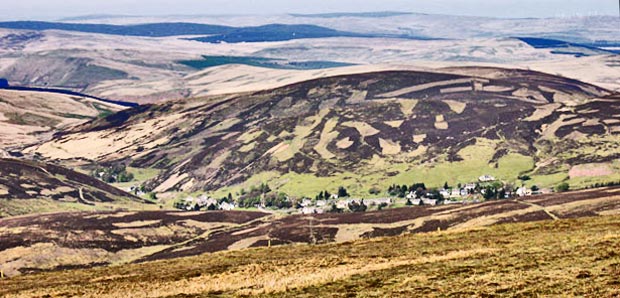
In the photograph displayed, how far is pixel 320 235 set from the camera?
198 m

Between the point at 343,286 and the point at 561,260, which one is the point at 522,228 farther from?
the point at 343,286

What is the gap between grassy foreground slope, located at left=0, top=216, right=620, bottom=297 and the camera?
143ft

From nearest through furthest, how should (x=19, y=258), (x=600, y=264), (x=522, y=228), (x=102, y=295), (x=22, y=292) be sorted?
(x=600, y=264), (x=102, y=295), (x=22, y=292), (x=522, y=228), (x=19, y=258)

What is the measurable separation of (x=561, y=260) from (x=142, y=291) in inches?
1110

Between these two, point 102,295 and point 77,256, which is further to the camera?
point 77,256

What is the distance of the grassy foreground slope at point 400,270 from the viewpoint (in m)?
43.5

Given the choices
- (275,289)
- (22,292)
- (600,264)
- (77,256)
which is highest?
(600,264)

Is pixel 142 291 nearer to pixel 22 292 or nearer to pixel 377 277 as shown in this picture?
pixel 22 292

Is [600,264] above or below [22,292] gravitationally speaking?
above

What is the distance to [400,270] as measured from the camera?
53625 millimetres

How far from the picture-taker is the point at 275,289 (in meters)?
Answer: 49.8

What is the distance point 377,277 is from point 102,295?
19644 mm

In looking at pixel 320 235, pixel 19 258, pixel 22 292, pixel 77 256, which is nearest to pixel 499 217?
pixel 320 235

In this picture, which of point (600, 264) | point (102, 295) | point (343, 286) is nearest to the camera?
point (600, 264)
